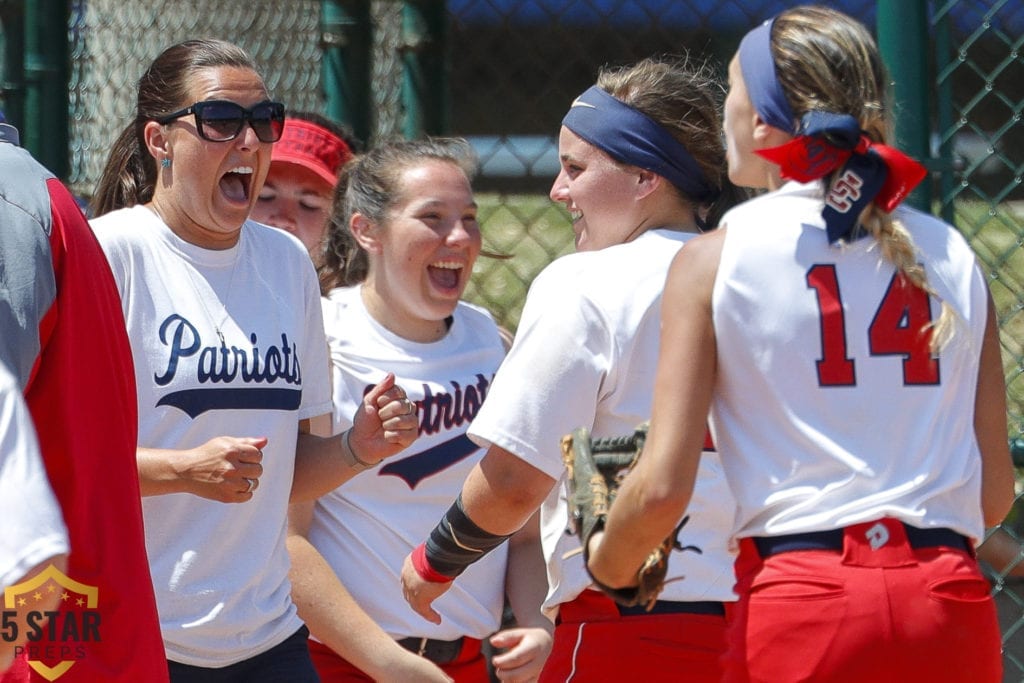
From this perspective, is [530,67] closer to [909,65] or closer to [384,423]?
[909,65]

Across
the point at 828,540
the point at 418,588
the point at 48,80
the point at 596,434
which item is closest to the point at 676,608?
the point at 596,434

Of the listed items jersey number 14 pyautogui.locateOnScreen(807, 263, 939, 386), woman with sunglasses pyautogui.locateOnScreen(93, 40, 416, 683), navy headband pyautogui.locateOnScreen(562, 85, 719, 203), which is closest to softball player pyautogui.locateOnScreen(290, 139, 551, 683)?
woman with sunglasses pyautogui.locateOnScreen(93, 40, 416, 683)

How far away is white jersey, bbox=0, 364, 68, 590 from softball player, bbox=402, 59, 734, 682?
3.42 ft

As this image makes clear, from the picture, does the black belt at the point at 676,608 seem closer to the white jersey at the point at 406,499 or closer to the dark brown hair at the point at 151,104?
the white jersey at the point at 406,499

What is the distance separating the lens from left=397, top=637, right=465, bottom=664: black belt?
3393mm

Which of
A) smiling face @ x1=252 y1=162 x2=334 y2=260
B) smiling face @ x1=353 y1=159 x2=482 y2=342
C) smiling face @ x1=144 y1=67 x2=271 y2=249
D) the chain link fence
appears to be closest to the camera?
smiling face @ x1=144 y1=67 x2=271 y2=249

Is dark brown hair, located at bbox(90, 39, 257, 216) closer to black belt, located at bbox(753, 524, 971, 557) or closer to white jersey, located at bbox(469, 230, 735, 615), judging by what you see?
white jersey, located at bbox(469, 230, 735, 615)

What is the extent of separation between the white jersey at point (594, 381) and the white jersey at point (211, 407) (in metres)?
0.68

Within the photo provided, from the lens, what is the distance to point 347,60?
440cm

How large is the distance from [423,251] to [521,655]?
3.36ft

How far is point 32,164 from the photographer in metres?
2.02

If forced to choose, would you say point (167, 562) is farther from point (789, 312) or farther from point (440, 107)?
point (440, 107)

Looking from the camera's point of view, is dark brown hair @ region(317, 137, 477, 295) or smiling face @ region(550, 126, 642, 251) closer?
smiling face @ region(550, 126, 642, 251)

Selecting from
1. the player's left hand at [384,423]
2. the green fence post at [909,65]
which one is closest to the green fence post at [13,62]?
the player's left hand at [384,423]
